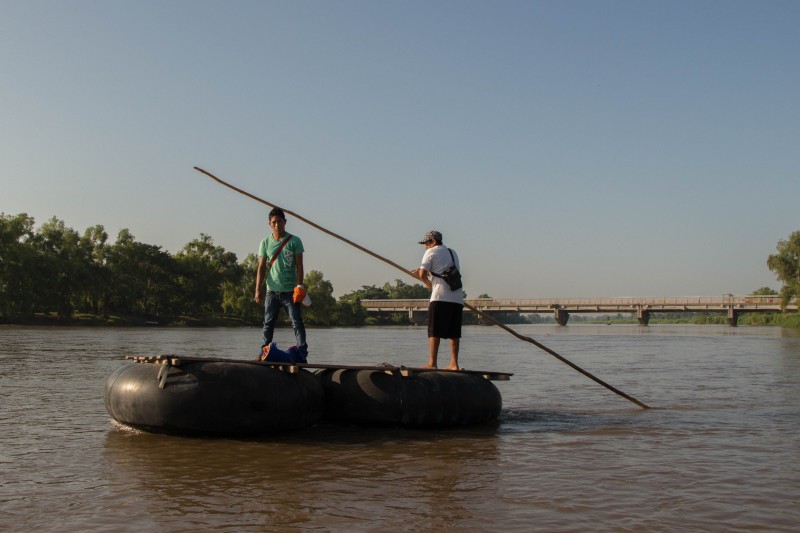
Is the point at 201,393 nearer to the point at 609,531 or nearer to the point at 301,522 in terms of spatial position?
the point at 301,522

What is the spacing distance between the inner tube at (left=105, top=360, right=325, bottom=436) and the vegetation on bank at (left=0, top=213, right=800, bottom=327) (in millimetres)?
46525

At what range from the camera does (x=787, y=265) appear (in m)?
76.0

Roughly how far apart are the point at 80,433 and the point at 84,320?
234 feet

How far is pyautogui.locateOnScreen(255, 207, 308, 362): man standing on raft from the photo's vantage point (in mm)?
10133

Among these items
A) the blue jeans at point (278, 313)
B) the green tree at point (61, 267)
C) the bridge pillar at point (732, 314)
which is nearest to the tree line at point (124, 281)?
the green tree at point (61, 267)

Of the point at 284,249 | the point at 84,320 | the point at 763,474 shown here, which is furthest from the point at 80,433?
the point at 84,320

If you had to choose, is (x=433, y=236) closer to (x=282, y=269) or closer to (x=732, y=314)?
(x=282, y=269)

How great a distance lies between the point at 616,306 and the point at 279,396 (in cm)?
11828

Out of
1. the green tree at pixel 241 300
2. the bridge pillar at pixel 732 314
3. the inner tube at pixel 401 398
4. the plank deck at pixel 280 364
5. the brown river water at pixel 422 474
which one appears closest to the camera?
the brown river water at pixel 422 474

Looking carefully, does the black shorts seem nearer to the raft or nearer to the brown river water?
the raft

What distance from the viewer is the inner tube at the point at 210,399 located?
8211 mm

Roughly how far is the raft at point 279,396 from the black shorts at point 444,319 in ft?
2.59

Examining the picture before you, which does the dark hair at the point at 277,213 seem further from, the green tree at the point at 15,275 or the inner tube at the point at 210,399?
the green tree at the point at 15,275

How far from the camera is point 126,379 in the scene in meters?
8.81
